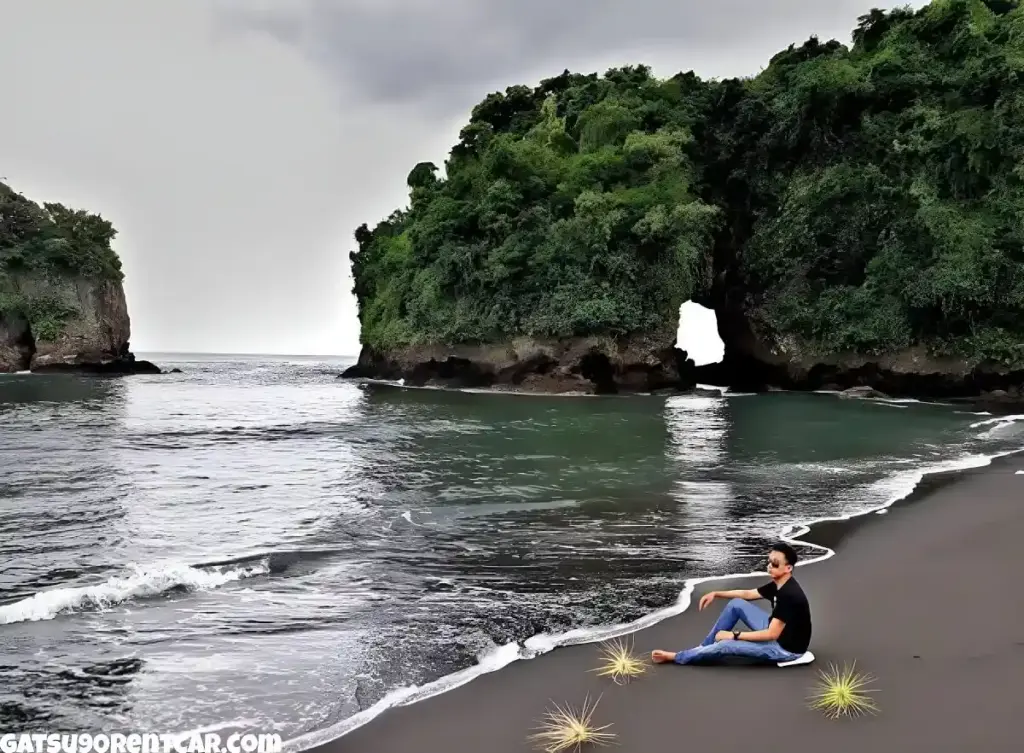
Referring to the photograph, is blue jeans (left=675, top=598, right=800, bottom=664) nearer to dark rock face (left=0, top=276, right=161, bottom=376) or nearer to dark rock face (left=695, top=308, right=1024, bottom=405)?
dark rock face (left=695, top=308, right=1024, bottom=405)

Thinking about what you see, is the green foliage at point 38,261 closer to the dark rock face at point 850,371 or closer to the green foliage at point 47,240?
the green foliage at point 47,240

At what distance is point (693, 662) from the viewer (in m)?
5.10

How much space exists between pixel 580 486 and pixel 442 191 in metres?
36.6

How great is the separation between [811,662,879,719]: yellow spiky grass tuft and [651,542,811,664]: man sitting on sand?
0.36 metres

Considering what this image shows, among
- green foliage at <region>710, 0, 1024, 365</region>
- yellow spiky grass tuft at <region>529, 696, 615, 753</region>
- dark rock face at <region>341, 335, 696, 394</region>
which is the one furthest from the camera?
dark rock face at <region>341, 335, 696, 394</region>

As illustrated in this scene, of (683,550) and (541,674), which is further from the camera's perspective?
(683,550)

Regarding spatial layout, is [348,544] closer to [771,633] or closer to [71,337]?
[771,633]

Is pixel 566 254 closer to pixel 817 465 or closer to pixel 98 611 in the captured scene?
pixel 817 465

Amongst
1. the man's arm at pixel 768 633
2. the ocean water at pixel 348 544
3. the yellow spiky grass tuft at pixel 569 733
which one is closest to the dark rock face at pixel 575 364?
the ocean water at pixel 348 544

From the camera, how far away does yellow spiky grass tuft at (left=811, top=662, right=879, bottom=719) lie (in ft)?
14.1

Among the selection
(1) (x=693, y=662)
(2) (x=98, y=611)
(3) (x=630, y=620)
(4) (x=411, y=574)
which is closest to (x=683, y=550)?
(3) (x=630, y=620)

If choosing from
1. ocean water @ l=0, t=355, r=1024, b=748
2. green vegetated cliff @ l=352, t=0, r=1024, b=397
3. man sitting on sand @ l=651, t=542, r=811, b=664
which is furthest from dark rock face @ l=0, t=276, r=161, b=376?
man sitting on sand @ l=651, t=542, r=811, b=664

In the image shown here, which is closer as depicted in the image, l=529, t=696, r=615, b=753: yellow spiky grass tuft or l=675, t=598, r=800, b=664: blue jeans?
l=529, t=696, r=615, b=753: yellow spiky grass tuft

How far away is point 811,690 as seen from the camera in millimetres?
4645
